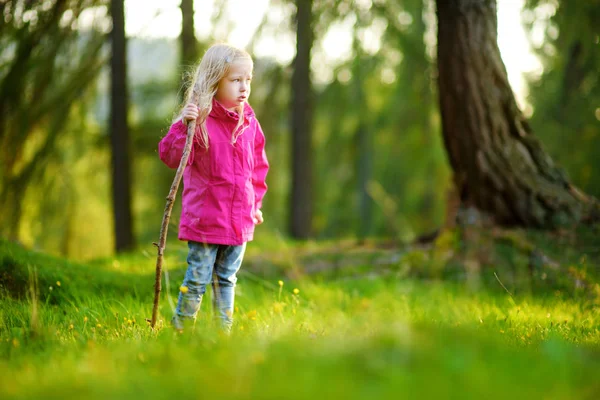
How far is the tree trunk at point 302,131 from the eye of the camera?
9836 millimetres

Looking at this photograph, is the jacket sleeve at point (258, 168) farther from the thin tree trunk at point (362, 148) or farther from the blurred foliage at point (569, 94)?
the thin tree trunk at point (362, 148)

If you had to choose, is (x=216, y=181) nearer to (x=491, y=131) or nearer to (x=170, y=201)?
(x=170, y=201)

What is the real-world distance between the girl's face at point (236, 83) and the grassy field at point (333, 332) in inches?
50.6

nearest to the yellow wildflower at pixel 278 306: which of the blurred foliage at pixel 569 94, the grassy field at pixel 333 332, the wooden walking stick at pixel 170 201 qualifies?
the grassy field at pixel 333 332

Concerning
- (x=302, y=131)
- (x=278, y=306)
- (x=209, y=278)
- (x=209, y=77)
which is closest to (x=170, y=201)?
(x=209, y=278)

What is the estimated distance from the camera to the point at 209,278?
333 cm

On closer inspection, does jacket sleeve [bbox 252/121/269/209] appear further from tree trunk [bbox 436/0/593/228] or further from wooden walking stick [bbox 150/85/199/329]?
tree trunk [bbox 436/0/593/228]

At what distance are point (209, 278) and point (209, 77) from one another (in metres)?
1.17

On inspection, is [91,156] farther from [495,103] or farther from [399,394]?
[399,394]

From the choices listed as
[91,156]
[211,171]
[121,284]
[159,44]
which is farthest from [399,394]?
[91,156]

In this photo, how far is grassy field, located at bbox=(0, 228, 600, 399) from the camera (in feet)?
5.68

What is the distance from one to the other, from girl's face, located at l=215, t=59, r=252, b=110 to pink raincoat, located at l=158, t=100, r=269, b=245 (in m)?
0.08

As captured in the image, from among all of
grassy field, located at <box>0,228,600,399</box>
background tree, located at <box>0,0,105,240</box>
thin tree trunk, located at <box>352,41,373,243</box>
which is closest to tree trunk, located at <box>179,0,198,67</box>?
background tree, located at <box>0,0,105,240</box>

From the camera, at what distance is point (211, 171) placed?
3326 mm
